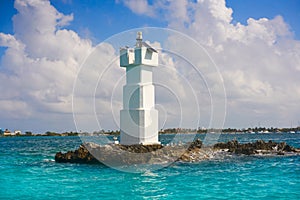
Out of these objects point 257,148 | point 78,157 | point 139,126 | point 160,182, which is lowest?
point 160,182

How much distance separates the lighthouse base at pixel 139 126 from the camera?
25766 mm

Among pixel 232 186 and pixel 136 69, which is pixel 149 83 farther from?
pixel 232 186

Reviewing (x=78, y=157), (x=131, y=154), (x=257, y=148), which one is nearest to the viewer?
(x=131, y=154)

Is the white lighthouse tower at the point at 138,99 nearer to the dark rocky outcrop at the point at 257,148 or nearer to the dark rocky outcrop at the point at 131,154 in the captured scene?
the dark rocky outcrop at the point at 131,154

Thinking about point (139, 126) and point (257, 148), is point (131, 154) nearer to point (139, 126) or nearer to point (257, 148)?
point (139, 126)

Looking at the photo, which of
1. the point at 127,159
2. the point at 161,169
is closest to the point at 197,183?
the point at 161,169

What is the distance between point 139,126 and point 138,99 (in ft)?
6.14

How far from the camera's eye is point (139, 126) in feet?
84.8

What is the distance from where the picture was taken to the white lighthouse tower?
2594 cm

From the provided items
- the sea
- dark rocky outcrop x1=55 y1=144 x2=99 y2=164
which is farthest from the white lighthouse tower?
the sea

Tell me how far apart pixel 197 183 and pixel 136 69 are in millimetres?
10878

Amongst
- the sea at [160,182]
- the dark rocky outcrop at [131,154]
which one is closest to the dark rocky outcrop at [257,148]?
the dark rocky outcrop at [131,154]

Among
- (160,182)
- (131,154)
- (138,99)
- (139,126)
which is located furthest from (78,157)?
(160,182)

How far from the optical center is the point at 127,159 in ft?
80.4
